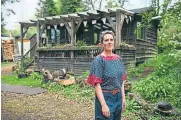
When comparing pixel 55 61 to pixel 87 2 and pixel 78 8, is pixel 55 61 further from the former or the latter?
pixel 87 2

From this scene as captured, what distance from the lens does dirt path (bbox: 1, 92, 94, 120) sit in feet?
23.1

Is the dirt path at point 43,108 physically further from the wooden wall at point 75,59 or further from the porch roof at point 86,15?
the porch roof at point 86,15

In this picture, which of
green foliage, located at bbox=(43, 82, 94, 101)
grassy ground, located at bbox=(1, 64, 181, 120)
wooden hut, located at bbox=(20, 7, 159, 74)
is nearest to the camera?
grassy ground, located at bbox=(1, 64, 181, 120)

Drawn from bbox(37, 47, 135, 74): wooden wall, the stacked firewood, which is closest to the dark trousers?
bbox(37, 47, 135, 74): wooden wall

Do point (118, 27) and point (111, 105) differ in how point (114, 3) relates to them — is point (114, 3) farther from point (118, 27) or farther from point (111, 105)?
point (111, 105)

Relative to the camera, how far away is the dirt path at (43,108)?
23.1ft

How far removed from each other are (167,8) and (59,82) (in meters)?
6.16

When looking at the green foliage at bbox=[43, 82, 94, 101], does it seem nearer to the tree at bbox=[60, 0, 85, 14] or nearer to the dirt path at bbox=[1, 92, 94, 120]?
the dirt path at bbox=[1, 92, 94, 120]

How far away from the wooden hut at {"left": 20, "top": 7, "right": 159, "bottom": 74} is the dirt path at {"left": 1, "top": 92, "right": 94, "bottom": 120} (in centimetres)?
511

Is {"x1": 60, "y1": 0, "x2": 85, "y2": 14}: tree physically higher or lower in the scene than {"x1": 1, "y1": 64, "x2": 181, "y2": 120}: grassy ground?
higher

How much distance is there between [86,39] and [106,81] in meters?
16.7

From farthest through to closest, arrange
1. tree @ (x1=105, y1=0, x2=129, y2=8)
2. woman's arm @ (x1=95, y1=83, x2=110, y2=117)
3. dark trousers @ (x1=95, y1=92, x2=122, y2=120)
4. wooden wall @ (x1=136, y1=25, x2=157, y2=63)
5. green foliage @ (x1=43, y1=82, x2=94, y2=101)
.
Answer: tree @ (x1=105, y1=0, x2=129, y2=8) → wooden wall @ (x1=136, y1=25, x2=157, y2=63) → green foliage @ (x1=43, y1=82, x2=94, y2=101) → dark trousers @ (x1=95, y1=92, x2=122, y2=120) → woman's arm @ (x1=95, y1=83, x2=110, y2=117)

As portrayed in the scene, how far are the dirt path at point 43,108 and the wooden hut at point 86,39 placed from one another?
5.11 m

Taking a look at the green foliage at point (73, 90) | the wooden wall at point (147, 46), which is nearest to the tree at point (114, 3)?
the wooden wall at point (147, 46)
